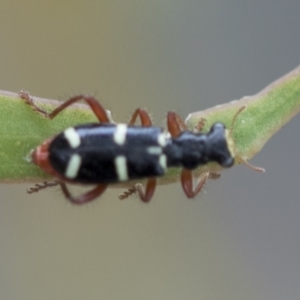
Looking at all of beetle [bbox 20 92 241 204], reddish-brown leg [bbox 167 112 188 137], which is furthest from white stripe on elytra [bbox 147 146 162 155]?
reddish-brown leg [bbox 167 112 188 137]

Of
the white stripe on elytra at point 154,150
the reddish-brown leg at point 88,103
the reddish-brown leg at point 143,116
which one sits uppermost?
the reddish-brown leg at point 88,103

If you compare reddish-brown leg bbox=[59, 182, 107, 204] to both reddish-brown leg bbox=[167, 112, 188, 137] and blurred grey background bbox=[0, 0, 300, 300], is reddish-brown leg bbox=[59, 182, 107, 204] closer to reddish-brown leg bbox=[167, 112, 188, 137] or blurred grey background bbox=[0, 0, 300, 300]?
reddish-brown leg bbox=[167, 112, 188, 137]

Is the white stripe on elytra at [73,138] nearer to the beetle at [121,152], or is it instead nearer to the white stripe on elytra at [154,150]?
the beetle at [121,152]

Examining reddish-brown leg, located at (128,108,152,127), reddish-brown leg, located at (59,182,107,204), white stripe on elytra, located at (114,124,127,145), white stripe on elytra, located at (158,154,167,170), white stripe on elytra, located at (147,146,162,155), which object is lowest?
reddish-brown leg, located at (59,182,107,204)

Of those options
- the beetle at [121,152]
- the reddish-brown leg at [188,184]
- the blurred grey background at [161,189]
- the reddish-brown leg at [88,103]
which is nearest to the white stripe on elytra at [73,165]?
the beetle at [121,152]

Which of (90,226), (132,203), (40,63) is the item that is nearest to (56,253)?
(90,226)

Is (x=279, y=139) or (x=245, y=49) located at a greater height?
(x=245, y=49)

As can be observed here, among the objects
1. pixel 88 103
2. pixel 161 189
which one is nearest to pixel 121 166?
pixel 88 103

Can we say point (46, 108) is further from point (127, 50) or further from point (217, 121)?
point (127, 50)
